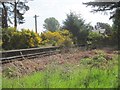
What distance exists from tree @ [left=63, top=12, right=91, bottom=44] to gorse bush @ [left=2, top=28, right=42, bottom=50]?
991 cm

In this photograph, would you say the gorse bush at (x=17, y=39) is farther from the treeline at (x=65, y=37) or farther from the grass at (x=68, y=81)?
the grass at (x=68, y=81)

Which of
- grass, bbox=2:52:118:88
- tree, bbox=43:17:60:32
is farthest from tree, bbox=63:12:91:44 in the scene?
grass, bbox=2:52:118:88

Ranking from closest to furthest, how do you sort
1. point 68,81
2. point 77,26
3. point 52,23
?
point 68,81
point 77,26
point 52,23

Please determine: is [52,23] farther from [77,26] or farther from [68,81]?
[68,81]

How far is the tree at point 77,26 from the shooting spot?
38.7 meters

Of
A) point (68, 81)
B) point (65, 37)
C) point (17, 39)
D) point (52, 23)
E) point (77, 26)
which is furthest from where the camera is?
point (52, 23)

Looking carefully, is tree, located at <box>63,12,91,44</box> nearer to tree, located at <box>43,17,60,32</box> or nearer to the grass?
tree, located at <box>43,17,60,32</box>

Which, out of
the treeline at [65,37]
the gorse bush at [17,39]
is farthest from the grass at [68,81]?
the gorse bush at [17,39]

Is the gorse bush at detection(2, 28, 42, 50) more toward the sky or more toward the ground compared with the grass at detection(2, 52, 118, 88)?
more toward the sky

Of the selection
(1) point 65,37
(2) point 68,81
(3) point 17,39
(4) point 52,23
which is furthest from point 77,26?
(2) point 68,81

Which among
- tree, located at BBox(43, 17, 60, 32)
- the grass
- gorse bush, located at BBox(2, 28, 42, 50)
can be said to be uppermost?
tree, located at BBox(43, 17, 60, 32)

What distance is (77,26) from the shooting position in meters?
39.3

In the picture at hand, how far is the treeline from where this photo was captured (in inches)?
1054

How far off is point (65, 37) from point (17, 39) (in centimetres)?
443
